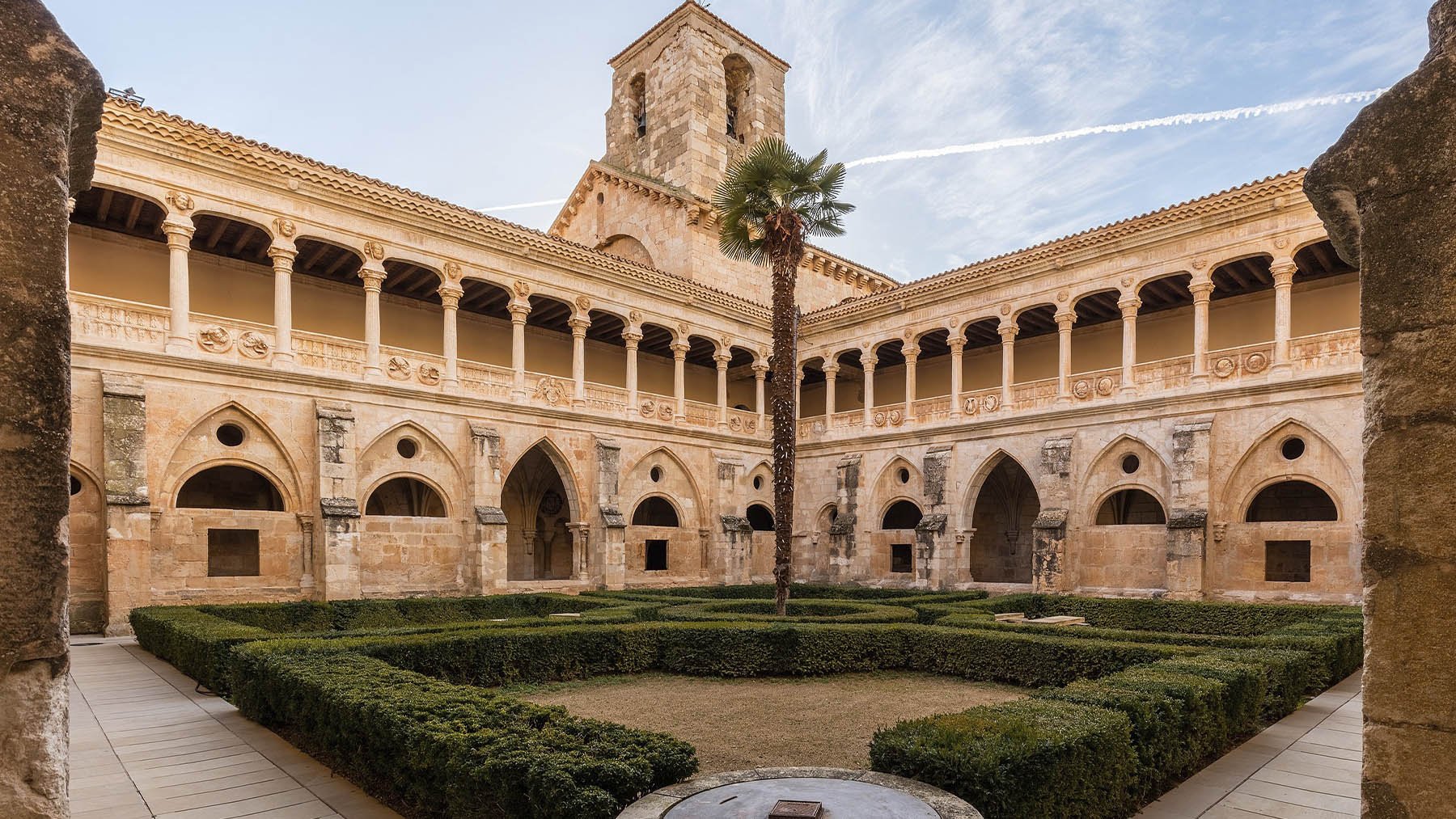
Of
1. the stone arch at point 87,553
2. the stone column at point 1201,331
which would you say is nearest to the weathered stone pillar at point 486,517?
the stone arch at point 87,553

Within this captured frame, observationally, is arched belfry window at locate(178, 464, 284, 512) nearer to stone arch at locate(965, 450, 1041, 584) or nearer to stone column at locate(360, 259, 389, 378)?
stone column at locate(360, 259, 389, 378)

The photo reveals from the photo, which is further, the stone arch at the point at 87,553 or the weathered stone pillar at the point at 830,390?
the weathered stone pillar at the point at 830,390

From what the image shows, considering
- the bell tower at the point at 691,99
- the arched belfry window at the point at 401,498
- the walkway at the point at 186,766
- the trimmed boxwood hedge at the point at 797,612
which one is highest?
the bell tower at the point at 691,99

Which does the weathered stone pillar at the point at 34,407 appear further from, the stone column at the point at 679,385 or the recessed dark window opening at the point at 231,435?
the stone column at the point at 679,385

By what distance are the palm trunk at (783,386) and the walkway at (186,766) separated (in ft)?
28.3

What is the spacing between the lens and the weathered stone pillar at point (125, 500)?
14.0 meters

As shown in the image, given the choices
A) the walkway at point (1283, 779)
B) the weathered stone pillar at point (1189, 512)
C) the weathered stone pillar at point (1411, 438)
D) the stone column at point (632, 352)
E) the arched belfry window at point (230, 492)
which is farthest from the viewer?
the stone column at point (632, 352)

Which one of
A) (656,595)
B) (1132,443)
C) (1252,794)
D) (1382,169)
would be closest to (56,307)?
(1382,169)

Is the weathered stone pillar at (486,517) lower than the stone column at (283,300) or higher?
lower

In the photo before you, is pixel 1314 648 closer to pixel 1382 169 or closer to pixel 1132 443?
pixel 1382 169

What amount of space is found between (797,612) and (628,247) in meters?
19.7

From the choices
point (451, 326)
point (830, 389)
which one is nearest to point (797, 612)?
point (451, 326)

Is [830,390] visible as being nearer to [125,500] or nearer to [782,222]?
[782,222]

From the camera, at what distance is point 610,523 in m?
→ 21.1
